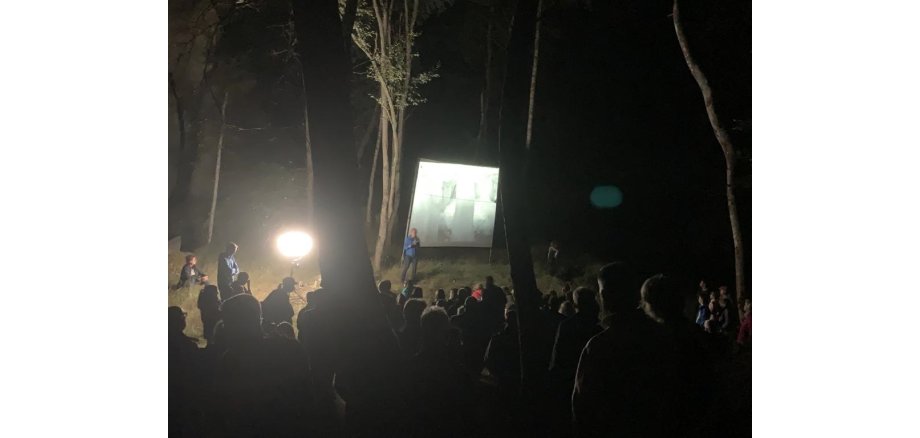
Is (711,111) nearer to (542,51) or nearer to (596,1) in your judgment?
(596,1)

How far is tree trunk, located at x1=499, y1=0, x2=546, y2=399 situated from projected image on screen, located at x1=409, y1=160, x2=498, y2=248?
14.2ft

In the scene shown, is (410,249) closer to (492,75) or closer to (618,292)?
(492,75)

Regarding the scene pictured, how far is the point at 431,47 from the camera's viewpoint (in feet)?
43.7

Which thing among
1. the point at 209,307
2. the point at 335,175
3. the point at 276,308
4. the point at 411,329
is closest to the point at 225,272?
the point at 209,307

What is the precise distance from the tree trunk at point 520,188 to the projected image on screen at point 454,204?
14.2 feet

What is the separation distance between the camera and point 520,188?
512cm

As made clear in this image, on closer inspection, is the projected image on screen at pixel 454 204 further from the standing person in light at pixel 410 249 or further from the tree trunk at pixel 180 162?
the tree trunk at pixel 180 162

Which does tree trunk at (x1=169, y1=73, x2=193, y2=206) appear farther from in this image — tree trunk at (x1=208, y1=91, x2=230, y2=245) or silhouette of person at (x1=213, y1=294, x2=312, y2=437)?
silhouette of person at (x1=213, y1=294, x2=312, y2=437)

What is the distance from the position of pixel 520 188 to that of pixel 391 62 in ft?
24.1

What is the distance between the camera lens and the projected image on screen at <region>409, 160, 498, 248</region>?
9586mm

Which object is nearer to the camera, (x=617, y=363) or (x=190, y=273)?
(x=617, y=363)

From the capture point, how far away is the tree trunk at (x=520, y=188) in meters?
4.80

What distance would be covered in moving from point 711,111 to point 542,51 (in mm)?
7651

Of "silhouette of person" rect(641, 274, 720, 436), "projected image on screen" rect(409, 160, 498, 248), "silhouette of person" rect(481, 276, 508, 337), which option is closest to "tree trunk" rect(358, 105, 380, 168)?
"projected image on screen" rect(409, 160, 498, 248)
